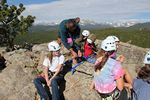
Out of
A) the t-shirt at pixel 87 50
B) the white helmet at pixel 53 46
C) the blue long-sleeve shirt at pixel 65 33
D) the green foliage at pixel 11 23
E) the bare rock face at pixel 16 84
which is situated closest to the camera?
the white helmet at pixel 53 46

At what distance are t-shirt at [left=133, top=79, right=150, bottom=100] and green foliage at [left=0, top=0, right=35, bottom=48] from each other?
45.1 m

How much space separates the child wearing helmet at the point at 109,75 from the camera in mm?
9891

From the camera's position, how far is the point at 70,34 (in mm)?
17516

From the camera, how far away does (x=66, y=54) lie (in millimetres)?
20984

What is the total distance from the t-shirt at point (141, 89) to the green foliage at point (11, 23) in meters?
45.1

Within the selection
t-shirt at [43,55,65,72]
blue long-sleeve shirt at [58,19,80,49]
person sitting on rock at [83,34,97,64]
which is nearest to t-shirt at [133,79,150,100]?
t-shirt at [43,55,65,72]

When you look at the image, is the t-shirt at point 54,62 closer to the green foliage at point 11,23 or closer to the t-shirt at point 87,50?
the t-shirt at point 87,50

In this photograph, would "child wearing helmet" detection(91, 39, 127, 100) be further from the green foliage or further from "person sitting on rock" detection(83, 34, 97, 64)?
the green foliage

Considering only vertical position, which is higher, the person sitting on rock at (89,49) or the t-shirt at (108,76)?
the t-shirt at (108,76)

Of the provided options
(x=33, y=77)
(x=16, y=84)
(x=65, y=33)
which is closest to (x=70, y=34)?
(x=65, y=33)

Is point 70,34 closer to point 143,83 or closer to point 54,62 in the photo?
point 54,62

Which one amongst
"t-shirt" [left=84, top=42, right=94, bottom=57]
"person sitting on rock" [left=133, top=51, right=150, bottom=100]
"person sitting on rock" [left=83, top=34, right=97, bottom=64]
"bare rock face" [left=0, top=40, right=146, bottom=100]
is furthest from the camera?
"t-shirt" [left=84, top=42, right=94, bottom=57]

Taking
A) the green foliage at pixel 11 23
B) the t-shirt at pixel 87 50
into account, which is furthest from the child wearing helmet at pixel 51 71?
the green foliage at pixel 11 23

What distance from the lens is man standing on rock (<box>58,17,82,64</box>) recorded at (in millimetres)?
16906
